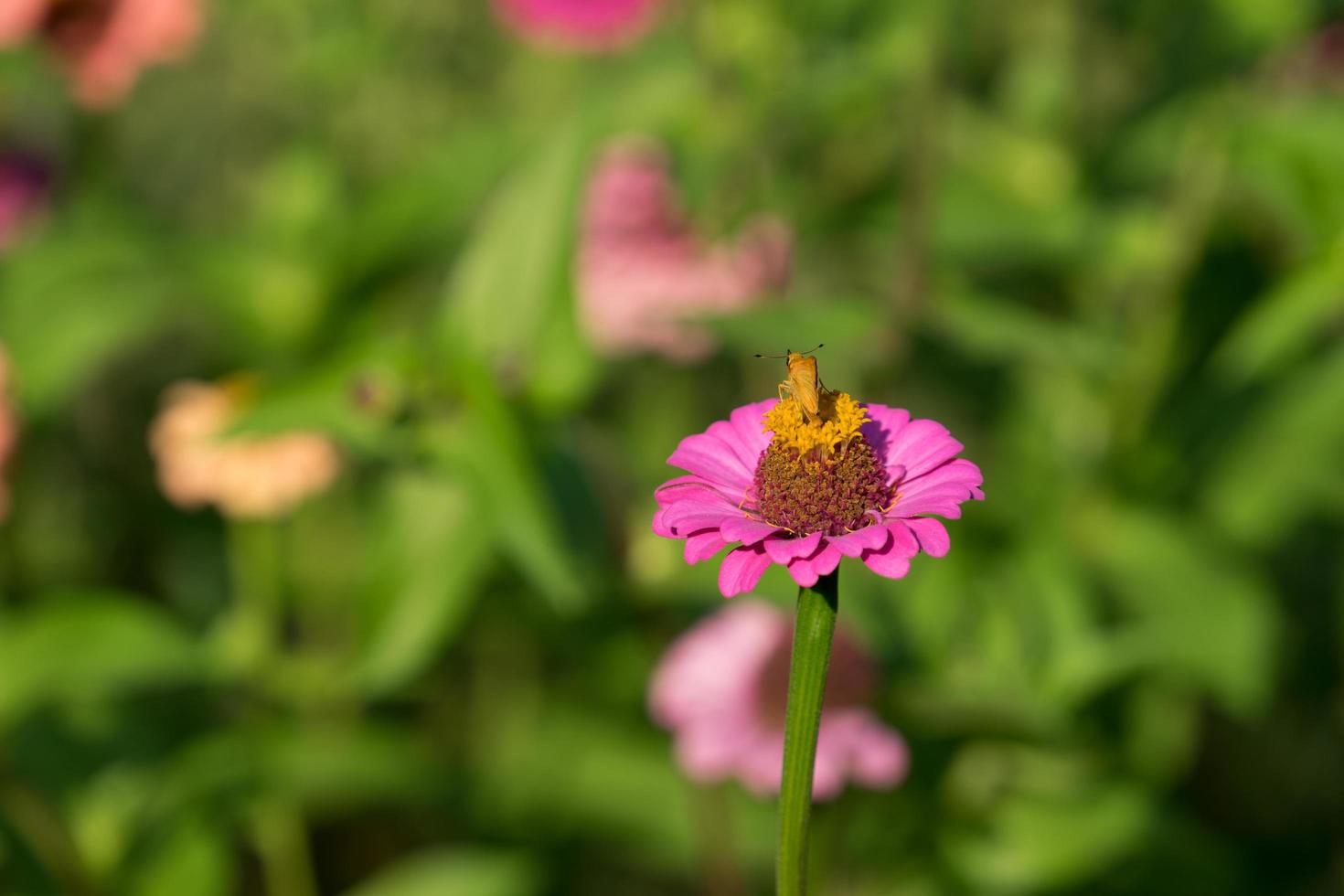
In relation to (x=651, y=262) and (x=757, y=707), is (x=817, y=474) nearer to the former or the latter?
(x=757, y=707)

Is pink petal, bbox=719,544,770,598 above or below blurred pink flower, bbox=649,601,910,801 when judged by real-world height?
below

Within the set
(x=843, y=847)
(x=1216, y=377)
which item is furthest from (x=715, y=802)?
(x=1216, y=377)

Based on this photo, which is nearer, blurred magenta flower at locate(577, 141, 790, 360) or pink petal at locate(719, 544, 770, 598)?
pink petal at locate(719, 544, 770, 598)

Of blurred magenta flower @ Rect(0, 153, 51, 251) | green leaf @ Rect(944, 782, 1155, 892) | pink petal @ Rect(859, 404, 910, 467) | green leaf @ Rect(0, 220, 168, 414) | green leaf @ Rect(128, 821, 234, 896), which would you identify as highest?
blurred magenta flower @ Rect(0, 153, 51, 251)

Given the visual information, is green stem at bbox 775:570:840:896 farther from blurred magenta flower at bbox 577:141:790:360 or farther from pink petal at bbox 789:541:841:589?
blurred magenta flower at bbox 577:141:790:360

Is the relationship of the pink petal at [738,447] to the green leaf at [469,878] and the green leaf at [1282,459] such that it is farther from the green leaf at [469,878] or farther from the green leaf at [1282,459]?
the green leaf at [1282,459]

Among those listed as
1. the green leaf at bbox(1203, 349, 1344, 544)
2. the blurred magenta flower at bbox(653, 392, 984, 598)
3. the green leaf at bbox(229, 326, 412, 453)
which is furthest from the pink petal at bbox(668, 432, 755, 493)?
the green leaf at bbox(1203, 349, 1344, 544)

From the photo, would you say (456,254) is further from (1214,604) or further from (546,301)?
(1214,604)
